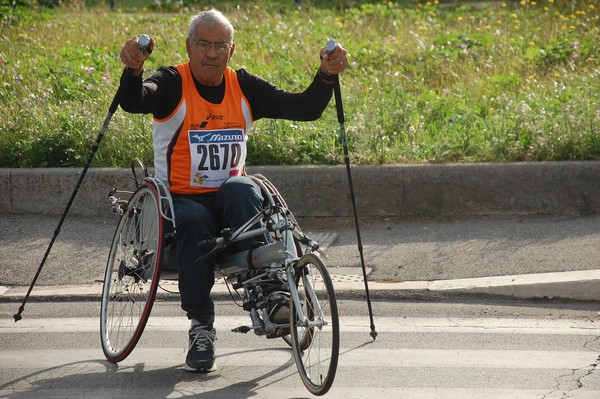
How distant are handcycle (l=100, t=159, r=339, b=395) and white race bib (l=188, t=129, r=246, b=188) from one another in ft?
0.58

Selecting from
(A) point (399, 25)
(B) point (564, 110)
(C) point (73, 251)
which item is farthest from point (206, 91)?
(A) point (399, 25)

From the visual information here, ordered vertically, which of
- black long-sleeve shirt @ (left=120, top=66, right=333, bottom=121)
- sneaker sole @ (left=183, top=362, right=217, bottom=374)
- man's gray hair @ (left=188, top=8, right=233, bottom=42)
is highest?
man's gray hair @ (left=188, top=8, right=233, bottom=42)

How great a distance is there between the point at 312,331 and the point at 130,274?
1041 mm

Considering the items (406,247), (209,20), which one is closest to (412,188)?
(406,247)

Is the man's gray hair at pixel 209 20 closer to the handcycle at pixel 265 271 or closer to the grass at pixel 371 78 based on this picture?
the handcycle at pixel 265 271

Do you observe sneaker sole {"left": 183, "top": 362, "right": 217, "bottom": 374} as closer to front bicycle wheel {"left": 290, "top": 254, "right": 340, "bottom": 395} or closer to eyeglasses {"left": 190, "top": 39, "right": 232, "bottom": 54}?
front bicycle wheel {"left": 290, "top": 254, "right": 340, "bottom": 395}

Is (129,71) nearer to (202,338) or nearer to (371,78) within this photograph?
(202,338)

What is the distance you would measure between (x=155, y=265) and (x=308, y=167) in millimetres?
3790

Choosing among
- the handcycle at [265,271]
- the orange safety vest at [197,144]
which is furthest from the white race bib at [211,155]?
Answer: the handcycle at [265,271]

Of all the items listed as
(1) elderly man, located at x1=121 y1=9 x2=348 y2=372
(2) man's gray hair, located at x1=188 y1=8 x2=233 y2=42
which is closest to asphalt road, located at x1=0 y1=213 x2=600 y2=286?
(1) elderly man, located at x1=121 y1=9 x2=348 y2=372

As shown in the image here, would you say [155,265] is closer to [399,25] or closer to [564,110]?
[564,110]

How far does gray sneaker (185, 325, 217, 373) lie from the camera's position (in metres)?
5.54

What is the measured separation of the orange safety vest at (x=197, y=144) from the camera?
5766 mm

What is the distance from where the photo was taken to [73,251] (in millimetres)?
8211
